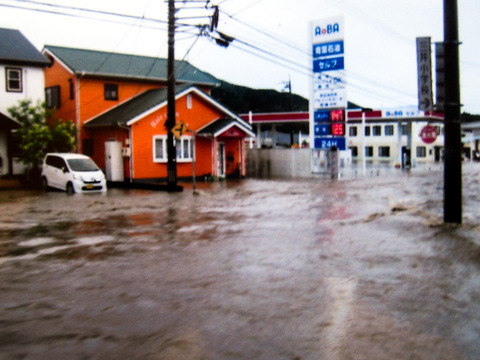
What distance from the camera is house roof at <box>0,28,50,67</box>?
92.2 ft

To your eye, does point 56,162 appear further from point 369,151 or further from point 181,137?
point 369,151

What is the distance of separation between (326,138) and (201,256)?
A: 2667cm

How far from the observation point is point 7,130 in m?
28.4

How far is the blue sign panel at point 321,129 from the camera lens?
34.8 meters

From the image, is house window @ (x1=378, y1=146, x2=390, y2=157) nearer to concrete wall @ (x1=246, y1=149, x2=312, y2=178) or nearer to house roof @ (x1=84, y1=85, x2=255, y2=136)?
concrete wall @ (x1=246, y1=149, x2=312, y2=178)

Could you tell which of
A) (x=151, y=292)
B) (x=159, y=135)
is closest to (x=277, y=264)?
(x=151, y=292)

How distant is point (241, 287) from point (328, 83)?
28.9 meters

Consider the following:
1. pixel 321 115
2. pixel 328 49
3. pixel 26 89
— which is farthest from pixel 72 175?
pixel 328 49

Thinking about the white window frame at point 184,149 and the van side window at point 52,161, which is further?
the white window frame at point 184,149

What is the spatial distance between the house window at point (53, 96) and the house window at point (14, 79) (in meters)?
4.99

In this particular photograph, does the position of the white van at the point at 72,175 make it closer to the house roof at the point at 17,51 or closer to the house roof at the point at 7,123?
the house roof at the point at 7,123

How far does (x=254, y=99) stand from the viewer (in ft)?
316

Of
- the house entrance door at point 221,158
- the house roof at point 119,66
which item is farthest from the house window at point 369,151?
the house entrance door at point 221,158

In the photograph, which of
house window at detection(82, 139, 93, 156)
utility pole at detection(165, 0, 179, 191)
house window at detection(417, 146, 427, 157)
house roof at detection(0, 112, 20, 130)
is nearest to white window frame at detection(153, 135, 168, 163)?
house window at detection(82, 139, 93, 156)
